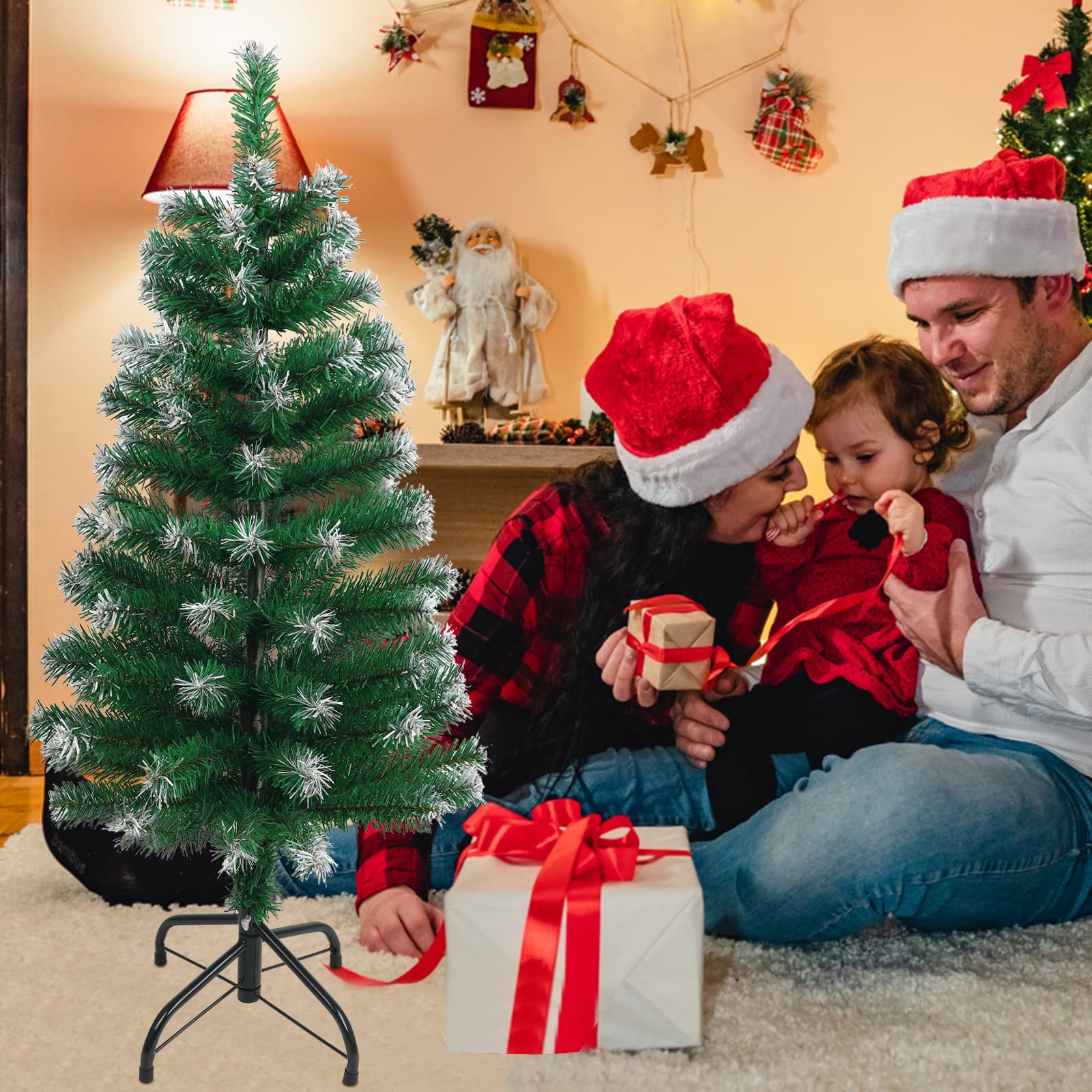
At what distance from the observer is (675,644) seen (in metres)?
1.28

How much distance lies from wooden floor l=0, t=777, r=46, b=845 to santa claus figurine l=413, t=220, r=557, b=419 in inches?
51.3

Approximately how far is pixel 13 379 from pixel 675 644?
2169mm

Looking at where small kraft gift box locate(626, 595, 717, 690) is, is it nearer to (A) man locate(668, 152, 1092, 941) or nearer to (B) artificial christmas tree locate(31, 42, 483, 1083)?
(A) man locate(668, 152, 1092, 941)

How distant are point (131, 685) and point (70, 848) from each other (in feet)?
2.14

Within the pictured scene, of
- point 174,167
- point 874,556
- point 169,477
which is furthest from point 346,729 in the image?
point 174,167

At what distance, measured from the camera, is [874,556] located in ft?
5.34

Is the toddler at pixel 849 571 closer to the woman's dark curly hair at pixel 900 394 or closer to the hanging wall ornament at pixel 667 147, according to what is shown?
the woman's dark curly hair at pixel 900 394

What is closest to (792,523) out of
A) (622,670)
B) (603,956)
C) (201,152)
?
(622,670)

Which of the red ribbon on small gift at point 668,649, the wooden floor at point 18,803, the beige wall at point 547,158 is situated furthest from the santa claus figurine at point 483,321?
the red ribbon on small gift at point 668,649

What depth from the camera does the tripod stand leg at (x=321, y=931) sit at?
46.6 inches

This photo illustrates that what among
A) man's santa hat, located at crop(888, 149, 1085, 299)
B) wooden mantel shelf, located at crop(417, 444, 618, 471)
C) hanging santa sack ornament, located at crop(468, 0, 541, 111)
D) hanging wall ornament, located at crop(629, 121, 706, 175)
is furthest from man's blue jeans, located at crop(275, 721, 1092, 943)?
hanging santa sack ornament, located at crop(468, 0, 541, 111)

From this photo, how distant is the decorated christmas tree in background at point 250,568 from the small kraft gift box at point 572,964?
12cm

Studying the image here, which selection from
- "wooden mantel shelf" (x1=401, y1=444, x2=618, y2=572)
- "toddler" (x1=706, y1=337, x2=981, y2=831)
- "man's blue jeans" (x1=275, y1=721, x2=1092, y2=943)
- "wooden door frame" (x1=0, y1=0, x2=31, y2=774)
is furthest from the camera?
"wooden mantel shelf" (x1=401, y1=444, x2=618, y2=572)

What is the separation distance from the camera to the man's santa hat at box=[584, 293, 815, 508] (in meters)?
1.43
